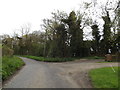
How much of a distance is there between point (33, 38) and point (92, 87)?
1653 inches

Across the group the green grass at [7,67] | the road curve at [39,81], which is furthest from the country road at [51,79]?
the green grass at [7,67]

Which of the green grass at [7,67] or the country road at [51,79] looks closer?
the country road at [51,79]

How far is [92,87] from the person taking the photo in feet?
21.8

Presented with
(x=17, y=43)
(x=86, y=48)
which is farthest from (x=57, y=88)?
Result: (x=17, y=43)

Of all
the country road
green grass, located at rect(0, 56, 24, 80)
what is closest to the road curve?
the country road

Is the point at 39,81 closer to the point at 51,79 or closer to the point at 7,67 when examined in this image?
the point at 51,79

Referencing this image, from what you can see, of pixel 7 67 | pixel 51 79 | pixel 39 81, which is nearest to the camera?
pixel 39 81

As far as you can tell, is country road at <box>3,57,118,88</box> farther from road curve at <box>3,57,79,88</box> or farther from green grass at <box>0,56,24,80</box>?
green grass at <box>0,56,24,80</box>

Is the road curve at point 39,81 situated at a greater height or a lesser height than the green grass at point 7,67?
lesser

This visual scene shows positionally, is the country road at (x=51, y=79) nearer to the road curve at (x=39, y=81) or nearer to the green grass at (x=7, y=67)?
the road curve at (x=39, y=81)

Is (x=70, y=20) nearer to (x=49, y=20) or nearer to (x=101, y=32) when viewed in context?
(x=49, y=20)

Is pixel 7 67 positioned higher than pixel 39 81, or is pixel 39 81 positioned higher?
pixel 7 67

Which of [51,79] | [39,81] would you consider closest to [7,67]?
[39,81]

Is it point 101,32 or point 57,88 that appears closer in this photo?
point 57,88
